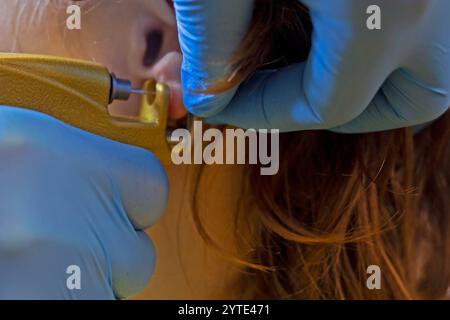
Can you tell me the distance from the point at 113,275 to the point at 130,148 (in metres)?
0.12

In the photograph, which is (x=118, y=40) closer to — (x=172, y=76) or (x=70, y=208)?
(x=172, y=76)

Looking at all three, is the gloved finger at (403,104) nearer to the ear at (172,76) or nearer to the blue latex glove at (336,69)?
the blue latex glove at (336,69)

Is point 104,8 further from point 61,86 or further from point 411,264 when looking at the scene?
point 411,264

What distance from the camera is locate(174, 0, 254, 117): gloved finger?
0.45m

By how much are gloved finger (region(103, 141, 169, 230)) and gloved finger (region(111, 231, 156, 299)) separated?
0.02m

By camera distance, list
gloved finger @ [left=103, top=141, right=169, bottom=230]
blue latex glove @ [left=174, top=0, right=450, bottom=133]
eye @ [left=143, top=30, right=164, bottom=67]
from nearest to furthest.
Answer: blue latex glove @ [left=174, top=0, right=450, bottom=133], gloved finger @ [left=103, top=141, right=169, bottom=230], eye @ [left=143, top=30, right=164, bottom=67]

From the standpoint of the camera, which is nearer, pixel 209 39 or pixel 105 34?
pixel 209 39

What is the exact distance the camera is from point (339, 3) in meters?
0.42

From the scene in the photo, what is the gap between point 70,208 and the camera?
20.3 inches


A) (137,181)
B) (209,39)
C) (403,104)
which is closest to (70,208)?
(137,181)

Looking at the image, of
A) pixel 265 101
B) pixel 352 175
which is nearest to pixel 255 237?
pixel 352 175

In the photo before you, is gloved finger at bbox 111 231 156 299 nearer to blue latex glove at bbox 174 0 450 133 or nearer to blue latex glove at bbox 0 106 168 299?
blue latex glove at bbox 0 106 168 299

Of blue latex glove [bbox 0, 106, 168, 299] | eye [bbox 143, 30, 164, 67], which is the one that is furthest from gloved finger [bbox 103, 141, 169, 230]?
eye [bbox 143, 30, 164, 67]

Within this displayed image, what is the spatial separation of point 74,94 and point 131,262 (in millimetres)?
167
